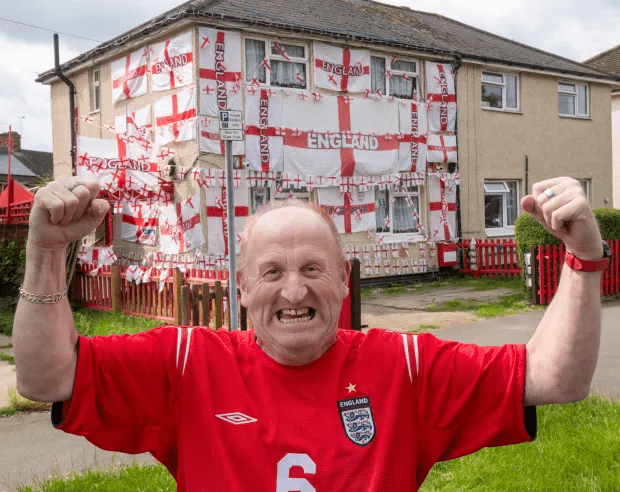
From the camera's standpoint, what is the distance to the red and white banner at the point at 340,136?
1474cm

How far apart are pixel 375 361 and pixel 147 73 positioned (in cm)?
1392

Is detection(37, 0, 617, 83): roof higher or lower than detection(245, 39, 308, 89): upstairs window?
higher

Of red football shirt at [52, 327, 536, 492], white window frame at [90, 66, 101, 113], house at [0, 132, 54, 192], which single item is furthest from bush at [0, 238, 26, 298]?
house at [0, 132, 54, 192]

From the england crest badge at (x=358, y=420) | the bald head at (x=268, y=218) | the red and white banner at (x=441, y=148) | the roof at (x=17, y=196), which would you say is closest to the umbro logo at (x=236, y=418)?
the england crest badge at (x=358, y=420)

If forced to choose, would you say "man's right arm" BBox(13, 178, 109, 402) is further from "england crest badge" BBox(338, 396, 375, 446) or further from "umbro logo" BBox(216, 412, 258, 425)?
"england crest badge" BBox(338, 396, 375, 446)

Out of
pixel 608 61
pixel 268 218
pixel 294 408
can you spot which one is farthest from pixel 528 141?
pixel 294 408

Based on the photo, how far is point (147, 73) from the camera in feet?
48.6

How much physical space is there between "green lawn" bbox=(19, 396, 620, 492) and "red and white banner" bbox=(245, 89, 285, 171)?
1034cm

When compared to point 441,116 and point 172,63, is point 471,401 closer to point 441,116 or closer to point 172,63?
point 172,63

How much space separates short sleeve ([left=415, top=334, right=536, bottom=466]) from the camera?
1920 millimetres

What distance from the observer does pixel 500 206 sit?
19.2m

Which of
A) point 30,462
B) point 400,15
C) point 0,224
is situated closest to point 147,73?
point 0,224

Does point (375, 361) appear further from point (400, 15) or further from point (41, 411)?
point (400, 15)

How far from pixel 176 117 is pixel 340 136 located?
3679mm
